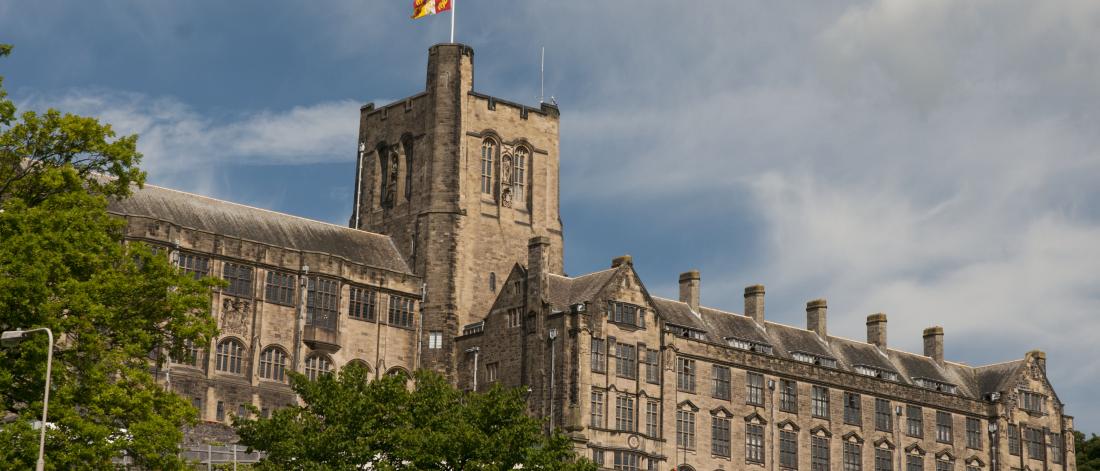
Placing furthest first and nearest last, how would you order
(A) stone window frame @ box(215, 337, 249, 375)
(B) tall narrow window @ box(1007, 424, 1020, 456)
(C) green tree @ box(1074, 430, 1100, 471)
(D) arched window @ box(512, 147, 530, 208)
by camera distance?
(C) green tree @ box(1074, 430, 1100, 471) < (B) tall narrow window @ box(1007, 424, 1020, 456) < (D) arched window @ box(512, 147, 530, 208) < (A) stone window frame @ box(215, 337, 249, 375)

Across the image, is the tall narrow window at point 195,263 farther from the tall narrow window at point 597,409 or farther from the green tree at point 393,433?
the green tree at point 393,433

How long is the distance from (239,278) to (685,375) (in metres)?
25.3

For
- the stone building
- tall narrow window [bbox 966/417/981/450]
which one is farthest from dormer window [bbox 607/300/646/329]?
tall narrow window [bbox 966/417/981/450]

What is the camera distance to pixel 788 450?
319 feet

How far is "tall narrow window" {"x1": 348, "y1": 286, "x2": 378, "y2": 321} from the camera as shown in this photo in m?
91.7

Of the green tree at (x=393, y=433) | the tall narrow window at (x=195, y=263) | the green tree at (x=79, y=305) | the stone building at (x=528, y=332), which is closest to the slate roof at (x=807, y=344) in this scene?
the stone building at (x=528, y=332)

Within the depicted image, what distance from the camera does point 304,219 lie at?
9538 centimetres

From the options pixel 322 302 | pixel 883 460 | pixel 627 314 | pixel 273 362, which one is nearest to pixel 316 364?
pixel 273 362

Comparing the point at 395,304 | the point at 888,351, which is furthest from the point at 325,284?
the point at 888,351

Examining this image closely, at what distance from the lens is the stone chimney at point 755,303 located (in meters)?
102

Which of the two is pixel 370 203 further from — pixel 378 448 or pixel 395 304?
pixel 378 448

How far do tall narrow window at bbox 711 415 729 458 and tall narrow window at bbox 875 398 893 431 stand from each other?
1288 centimetres

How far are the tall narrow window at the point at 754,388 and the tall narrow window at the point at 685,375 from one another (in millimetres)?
4394

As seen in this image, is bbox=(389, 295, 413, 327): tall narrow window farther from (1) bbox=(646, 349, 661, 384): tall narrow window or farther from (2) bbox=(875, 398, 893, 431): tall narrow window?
(2) bbox=(875, 398, 893, 431): tall narrow window
